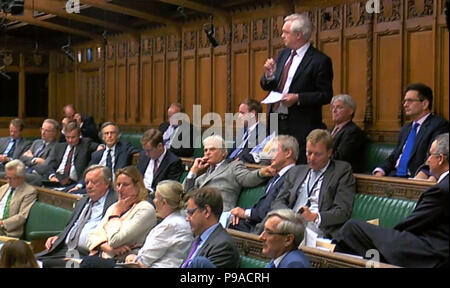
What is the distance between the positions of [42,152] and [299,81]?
13.4 ft

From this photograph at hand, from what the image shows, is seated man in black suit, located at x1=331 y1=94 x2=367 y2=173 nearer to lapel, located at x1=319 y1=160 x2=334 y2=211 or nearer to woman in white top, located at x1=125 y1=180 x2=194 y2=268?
lapel, located at x1=319 y1=160 x2=334 y2=211

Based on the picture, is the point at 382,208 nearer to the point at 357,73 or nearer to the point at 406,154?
the point at 406,154

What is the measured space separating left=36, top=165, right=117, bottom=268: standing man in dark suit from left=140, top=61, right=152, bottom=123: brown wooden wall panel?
18.2 ft

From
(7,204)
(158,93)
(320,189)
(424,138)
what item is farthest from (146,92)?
(320,189)

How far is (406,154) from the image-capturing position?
499 cm

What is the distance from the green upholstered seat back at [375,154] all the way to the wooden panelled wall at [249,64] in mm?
370

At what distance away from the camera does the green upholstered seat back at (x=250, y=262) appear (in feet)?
11.2

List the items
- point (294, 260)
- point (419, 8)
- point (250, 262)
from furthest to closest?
point (419, 8) < point (250, 262) < point (294, 260)

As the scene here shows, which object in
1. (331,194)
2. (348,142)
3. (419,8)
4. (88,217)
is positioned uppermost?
(419,8)

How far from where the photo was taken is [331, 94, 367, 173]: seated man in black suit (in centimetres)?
534

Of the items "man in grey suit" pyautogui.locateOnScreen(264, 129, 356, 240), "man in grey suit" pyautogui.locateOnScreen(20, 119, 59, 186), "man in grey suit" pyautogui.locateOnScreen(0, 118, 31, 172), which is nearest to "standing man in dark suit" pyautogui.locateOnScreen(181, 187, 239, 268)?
"man in grey suit" pyautogui.locateOnScreen(264, 129, 356, 240)

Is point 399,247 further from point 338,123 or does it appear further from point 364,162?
point 364,162

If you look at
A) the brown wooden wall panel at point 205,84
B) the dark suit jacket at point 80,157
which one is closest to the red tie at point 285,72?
the dark suit jacket at point 80,157

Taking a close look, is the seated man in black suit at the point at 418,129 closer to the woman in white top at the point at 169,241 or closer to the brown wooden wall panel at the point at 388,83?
the brown wooden wall panel at the point at 388,83
